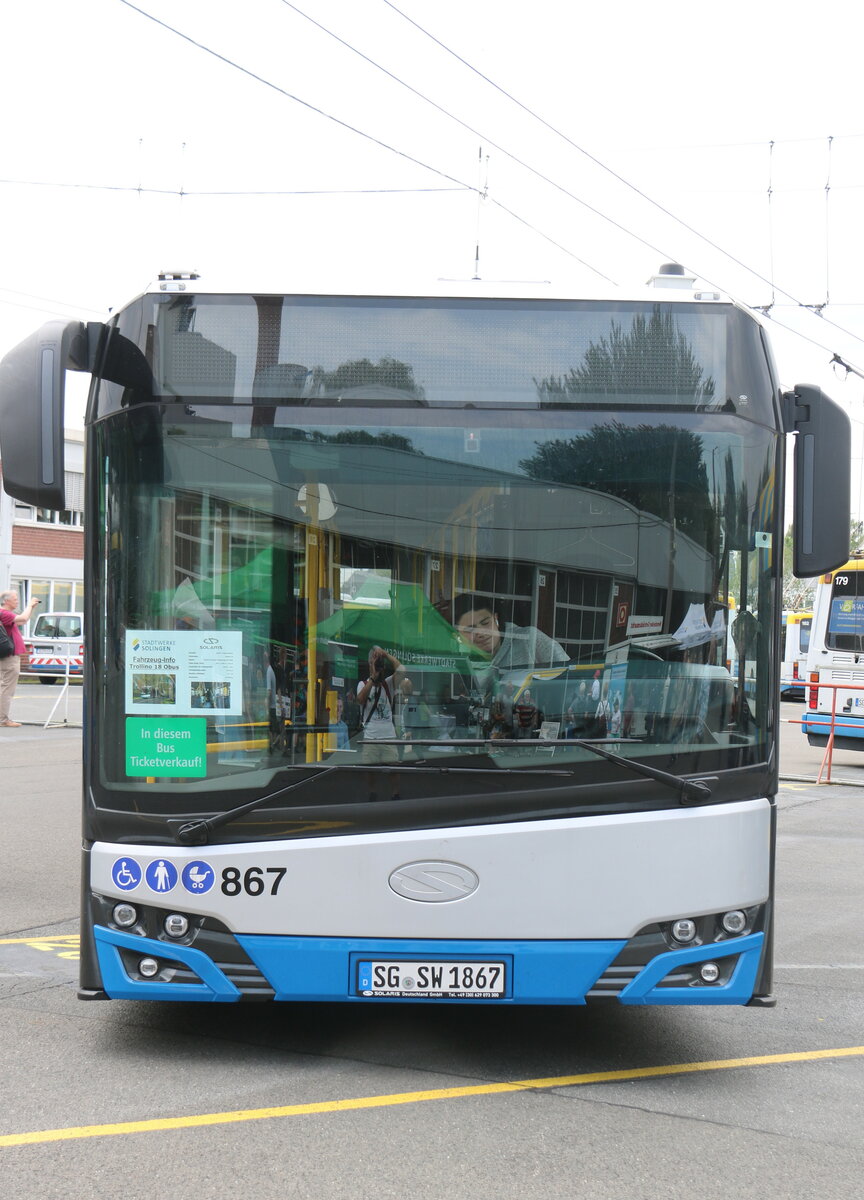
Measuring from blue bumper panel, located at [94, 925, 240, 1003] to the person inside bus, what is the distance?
140 centimetres

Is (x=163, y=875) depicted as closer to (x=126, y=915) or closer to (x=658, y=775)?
(x=126, y=915)

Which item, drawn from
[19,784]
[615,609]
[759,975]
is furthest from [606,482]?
[19,784]

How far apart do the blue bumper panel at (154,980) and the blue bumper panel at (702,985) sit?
1.40 meters

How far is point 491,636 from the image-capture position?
4.63 meters

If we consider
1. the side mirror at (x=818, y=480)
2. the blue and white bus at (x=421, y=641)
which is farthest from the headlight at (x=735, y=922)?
the side mirror at (x=818, y=480)

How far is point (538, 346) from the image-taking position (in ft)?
15.7

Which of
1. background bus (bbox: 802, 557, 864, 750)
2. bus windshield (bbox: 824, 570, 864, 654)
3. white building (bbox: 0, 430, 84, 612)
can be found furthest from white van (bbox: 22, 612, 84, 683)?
bus windshield (bbox: 824, 570, 864, 654)

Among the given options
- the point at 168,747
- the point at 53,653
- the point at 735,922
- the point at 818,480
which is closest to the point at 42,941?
the point at 168,747

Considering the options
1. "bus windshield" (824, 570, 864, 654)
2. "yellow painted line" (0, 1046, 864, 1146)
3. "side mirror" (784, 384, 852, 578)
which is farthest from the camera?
"bus windshield" (824, 570, 864, 654)

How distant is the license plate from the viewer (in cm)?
455

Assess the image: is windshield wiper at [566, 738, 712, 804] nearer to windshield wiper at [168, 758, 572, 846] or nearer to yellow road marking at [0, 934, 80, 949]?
windshield wiper at [168, 758, 572, 846]

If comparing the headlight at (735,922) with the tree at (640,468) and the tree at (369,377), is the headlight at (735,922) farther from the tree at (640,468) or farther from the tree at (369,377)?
the tree at (369,377)

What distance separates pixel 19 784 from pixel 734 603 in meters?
10.6

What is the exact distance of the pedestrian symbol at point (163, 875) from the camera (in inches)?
180
